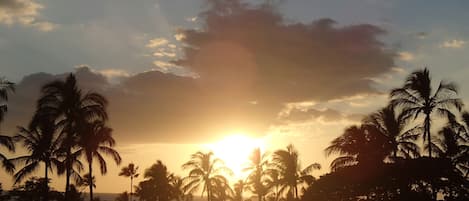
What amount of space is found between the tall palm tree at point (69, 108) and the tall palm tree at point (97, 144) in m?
2.28

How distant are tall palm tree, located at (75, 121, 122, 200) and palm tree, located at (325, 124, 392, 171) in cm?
1931

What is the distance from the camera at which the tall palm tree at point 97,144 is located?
4344 centimetres

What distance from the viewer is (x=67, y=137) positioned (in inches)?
1544

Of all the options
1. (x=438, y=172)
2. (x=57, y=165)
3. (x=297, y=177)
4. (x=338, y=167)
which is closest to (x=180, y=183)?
(x=297, y=177)

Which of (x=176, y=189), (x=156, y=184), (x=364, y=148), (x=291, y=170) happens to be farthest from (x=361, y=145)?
(x=176, y=189)

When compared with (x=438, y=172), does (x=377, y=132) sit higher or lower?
higher

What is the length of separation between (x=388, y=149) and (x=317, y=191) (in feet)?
24.6

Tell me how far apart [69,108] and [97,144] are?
5.76 meters

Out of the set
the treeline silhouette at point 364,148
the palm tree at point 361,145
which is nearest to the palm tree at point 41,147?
the treeline silhouette at point 364,148

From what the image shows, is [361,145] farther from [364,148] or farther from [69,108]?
[69,108]

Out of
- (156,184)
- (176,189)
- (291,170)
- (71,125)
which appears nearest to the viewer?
(71,125)

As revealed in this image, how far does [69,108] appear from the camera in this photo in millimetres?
40094

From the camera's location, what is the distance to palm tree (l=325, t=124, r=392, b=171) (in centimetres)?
4366

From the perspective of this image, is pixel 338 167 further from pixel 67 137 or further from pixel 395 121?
pixel 67 137
